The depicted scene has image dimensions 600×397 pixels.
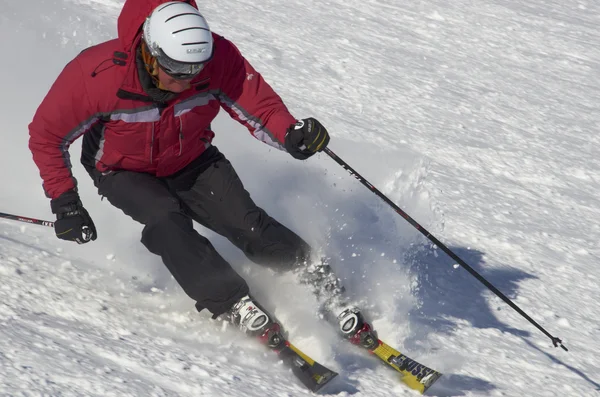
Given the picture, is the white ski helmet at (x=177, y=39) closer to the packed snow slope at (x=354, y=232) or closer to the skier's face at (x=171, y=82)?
the skier's face at (x=171, y=82)

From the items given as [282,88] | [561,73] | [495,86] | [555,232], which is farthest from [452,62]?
[555,232]

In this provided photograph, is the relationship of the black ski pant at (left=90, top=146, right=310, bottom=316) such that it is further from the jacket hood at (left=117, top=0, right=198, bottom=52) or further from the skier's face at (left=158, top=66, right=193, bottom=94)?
the jacket hood at (left=117, top=0, right=198, bottom=52)

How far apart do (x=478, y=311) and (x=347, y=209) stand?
46.2 inches

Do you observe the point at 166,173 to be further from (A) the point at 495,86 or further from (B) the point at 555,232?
(A) the point at 495,86

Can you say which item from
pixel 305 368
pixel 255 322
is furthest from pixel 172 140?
pixel 305 368

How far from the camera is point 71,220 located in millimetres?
4031

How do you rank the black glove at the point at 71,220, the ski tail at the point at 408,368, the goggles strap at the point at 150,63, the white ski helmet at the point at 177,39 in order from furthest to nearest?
the ski tail at the point at 408,368
the black glove at the point at 71,220
the goggles strap at the point at 150,63
the white ski helmet at the point at 177,39

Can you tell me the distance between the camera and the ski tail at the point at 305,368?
3.86 m

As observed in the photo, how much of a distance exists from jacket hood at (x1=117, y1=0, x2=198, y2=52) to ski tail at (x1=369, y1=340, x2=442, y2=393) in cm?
216

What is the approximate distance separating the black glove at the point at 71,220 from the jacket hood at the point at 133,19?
2.81 feet

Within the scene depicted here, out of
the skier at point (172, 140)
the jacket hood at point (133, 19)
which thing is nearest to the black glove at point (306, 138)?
Answer: the skier at point (172, 140)

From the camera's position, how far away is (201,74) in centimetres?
421

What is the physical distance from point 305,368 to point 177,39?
1.75m

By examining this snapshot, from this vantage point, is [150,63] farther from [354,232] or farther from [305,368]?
[354,232]
